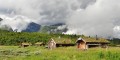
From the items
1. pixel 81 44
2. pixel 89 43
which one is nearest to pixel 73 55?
pixel 89 43

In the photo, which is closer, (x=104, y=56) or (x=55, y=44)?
(x=104, y=56)

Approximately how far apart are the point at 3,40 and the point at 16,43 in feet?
30.4

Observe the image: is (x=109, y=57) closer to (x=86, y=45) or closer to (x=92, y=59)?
(x=92, y=59)

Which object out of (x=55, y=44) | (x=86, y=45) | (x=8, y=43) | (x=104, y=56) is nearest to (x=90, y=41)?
(x=86, y=45)

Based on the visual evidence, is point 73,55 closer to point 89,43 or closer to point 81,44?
point 89,43

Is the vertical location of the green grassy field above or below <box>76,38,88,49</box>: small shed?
below

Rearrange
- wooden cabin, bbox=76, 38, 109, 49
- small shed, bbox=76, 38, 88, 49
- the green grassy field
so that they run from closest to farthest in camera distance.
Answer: the green grassy field → wooden cabin, bbox=76, 38, 109, 49 → small shed, bbox=76, 38, 88, 49

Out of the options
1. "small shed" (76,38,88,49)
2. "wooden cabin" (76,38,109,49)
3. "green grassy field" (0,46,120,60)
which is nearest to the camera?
"green grassy field" (0,46,120,60)

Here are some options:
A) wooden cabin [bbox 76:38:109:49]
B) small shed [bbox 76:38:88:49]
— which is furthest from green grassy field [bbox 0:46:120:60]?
small shed [bbox 76:38:88:49]

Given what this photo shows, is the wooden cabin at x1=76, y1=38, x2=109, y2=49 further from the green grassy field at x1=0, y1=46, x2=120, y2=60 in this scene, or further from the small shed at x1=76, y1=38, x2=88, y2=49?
the green grassy field at x1=0, y1=46, x2=120, y2=60

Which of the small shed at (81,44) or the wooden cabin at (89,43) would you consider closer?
the wooden cabin at (89,43)

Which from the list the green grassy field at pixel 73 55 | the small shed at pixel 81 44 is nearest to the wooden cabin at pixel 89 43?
the small shed at pixel 81 44

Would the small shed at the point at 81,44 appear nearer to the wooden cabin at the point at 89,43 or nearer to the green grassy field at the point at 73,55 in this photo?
→ the wooden cabin at the point at 89,43

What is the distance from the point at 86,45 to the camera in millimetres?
81125
